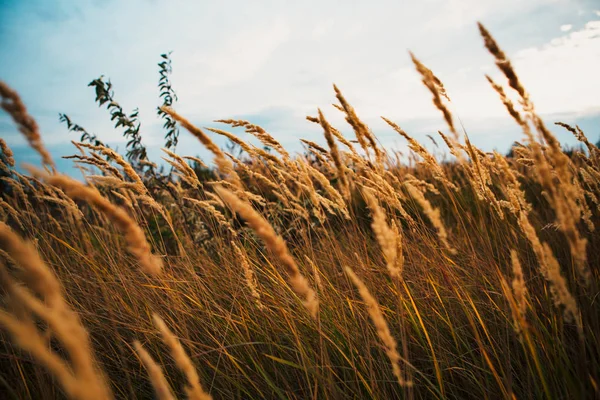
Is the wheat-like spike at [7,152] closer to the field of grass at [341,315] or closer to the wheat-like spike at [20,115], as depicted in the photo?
the field of grass at [341,315]

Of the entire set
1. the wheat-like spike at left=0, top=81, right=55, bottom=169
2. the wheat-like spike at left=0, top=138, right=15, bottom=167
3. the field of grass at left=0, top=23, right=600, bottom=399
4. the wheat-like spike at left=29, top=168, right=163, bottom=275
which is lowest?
the field of grass at left=0, top=23, right=600, bottom=399

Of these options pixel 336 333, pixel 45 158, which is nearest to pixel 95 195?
pixel 45 158

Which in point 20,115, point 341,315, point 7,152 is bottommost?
point 341,315

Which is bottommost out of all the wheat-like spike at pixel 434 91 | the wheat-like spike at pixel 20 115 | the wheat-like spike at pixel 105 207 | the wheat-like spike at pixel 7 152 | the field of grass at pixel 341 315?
the field of grass at pixel 341 315

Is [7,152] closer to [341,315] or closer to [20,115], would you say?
[20,115]

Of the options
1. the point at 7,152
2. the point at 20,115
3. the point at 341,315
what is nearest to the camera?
the point at 20,115

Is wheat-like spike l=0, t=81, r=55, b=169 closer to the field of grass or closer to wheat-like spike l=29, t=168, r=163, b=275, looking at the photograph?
the field of grass

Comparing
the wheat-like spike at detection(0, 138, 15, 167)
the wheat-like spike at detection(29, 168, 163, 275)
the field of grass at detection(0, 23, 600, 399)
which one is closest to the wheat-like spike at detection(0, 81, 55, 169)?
the field of grass at detection(0, 23, 600, 399)

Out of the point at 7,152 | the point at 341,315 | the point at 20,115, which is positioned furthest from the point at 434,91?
the point at 7,152

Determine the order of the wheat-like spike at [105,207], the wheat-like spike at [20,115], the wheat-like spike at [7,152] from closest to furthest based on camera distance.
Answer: the wheat-like spike at [105,207] → the wheat-like spike at [20,115] → the wheat-like spike at [7,152]

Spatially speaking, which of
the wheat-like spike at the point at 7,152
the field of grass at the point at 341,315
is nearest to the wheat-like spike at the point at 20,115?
the field of grass at the point at 341,315

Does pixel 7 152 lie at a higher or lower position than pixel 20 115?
higher

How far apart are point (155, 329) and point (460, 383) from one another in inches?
58.5

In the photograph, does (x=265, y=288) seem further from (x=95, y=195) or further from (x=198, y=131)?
(x=95, y=195)
